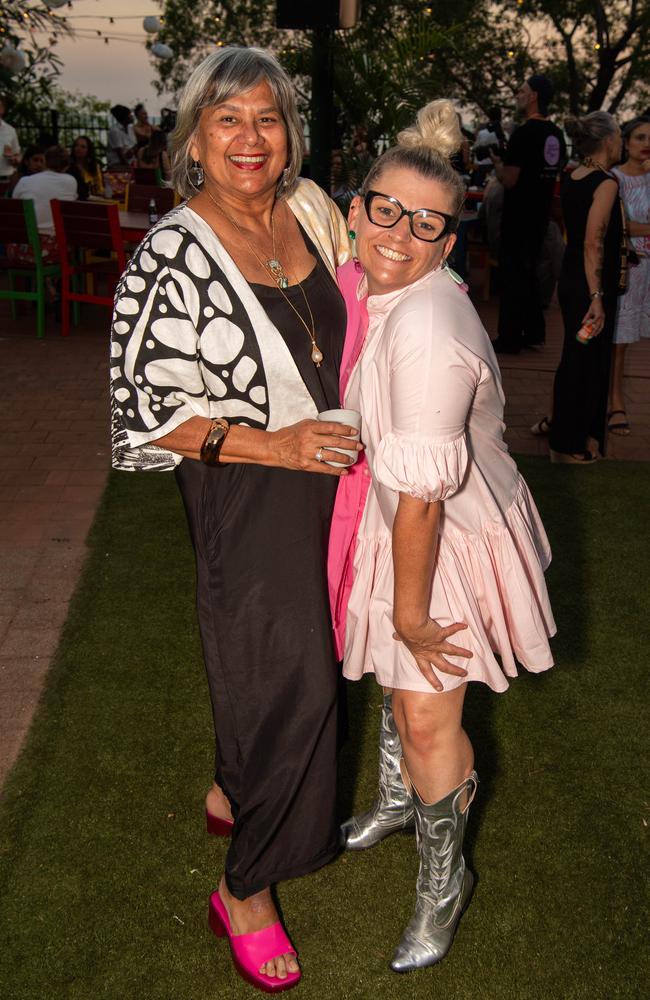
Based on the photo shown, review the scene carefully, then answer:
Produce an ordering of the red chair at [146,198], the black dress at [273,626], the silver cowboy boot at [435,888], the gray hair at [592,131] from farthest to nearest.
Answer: the red chair at [146,198] → the gray hair at [592,131] → the silver cowboy boot at [435,888] → the black dress at [273,626]

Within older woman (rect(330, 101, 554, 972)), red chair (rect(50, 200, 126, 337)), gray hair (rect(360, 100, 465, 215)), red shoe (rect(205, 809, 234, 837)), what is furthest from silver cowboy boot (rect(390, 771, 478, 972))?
red chair (rect(50, 200, 126, 337))

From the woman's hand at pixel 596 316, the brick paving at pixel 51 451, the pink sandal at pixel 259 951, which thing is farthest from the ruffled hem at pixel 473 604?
the woman's hand at pixel 596 316

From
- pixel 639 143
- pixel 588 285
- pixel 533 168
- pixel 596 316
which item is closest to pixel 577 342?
pixel 596 316

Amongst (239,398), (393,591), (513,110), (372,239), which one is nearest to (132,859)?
(393,591)

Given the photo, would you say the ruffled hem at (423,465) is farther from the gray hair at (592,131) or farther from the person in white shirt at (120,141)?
the person in white shirt at (120,141)

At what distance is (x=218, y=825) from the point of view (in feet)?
8.84

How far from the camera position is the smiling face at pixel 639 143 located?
572 cm

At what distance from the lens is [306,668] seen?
2141mm

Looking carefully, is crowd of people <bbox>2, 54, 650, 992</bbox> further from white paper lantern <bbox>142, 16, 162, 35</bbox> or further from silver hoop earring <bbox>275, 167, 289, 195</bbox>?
white paper lantern <bbox>142, 16, 162, 35</bbox>

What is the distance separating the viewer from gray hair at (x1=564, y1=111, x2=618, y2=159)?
5086 mm

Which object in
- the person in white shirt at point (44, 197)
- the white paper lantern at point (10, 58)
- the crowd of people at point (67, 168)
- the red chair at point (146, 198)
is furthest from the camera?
the white paper lantern at point (10, 58)

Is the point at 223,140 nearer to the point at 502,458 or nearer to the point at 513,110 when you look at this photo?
the point at 502,458

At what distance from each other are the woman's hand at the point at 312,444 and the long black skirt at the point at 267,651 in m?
0.15

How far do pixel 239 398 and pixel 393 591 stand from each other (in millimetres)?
525
